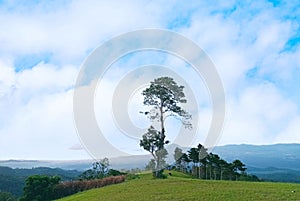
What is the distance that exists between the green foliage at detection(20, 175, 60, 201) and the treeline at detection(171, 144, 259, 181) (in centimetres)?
1349

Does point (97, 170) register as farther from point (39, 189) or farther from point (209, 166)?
point (209, 166)

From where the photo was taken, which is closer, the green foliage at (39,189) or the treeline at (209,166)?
the green foliage at (39,189)

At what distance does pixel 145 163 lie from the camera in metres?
35.2

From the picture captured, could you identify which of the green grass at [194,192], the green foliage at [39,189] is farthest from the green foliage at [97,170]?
the green grass at [194,192]

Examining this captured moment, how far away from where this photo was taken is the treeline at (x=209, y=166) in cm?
4044

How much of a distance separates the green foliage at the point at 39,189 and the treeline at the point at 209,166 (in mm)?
13486

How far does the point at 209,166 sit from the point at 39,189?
18.3 meters

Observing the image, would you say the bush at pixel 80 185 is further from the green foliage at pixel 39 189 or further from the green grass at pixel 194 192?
the green grass at pixel 194 192

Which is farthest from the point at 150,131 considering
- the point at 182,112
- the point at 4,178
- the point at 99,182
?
the point at 4,178

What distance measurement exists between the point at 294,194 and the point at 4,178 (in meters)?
70.0

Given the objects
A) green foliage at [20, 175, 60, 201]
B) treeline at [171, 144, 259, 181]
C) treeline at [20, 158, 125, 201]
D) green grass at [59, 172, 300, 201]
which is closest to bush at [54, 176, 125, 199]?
treeline at [20, 158, 125, 201]

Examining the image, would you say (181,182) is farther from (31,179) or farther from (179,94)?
(31,179)

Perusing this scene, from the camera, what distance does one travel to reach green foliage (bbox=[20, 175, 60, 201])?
35.8 metres

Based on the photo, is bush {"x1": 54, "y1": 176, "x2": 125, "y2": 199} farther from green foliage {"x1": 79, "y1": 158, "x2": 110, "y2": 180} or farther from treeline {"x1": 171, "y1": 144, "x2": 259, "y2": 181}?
green foliage {"x1": 79, "y1": 158, "x2": 110, "y2": 180}
